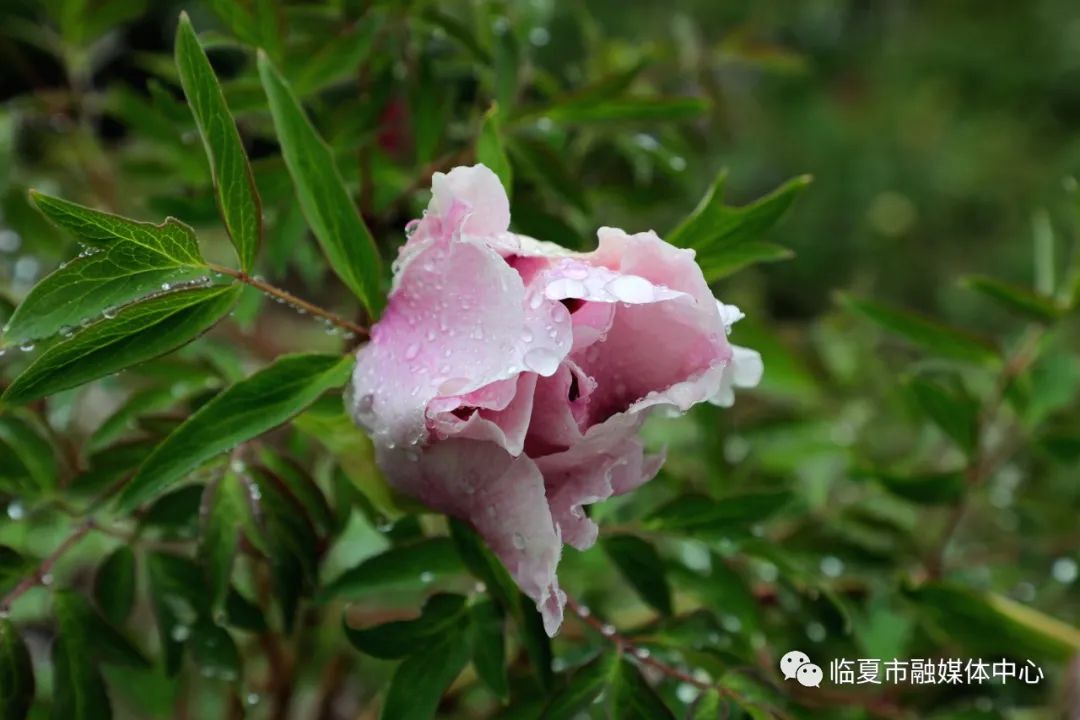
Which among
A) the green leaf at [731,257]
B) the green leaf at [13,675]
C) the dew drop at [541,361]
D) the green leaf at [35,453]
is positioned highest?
the dew drop at [541,361]

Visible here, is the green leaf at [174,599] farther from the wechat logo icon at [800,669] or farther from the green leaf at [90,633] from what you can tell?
the wechat logo icon at [800,669]

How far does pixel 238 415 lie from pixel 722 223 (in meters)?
0.19

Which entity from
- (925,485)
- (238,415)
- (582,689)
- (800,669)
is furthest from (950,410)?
(238,415)

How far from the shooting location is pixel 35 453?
15.5 inches

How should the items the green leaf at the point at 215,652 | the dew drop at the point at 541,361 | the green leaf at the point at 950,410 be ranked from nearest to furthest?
1. the dew drop at the point at 541,361
2. the green leaf at the point at 215,652
3. the green leaf at the point at 950,410

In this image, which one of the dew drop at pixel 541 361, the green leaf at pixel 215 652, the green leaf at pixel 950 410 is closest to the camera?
the dew drop at pixel 541 361

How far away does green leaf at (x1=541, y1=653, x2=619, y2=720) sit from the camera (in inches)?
14.2

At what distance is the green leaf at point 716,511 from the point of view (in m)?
0.42

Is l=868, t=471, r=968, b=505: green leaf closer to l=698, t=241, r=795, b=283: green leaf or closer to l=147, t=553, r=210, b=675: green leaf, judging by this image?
l=698, t=241, r=795, b=283: green leaf

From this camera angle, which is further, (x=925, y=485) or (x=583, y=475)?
(x=925, y=485)

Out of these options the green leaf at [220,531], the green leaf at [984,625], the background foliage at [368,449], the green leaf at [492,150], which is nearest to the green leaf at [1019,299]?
the background foliage at [368,449]

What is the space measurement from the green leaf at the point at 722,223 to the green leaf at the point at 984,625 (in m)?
0.22

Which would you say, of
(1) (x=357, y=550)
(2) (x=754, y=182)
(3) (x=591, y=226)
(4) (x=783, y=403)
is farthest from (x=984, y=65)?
(1) (x=357, y=550)

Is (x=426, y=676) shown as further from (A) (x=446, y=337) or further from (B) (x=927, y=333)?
(B) (x=927, y=333)
